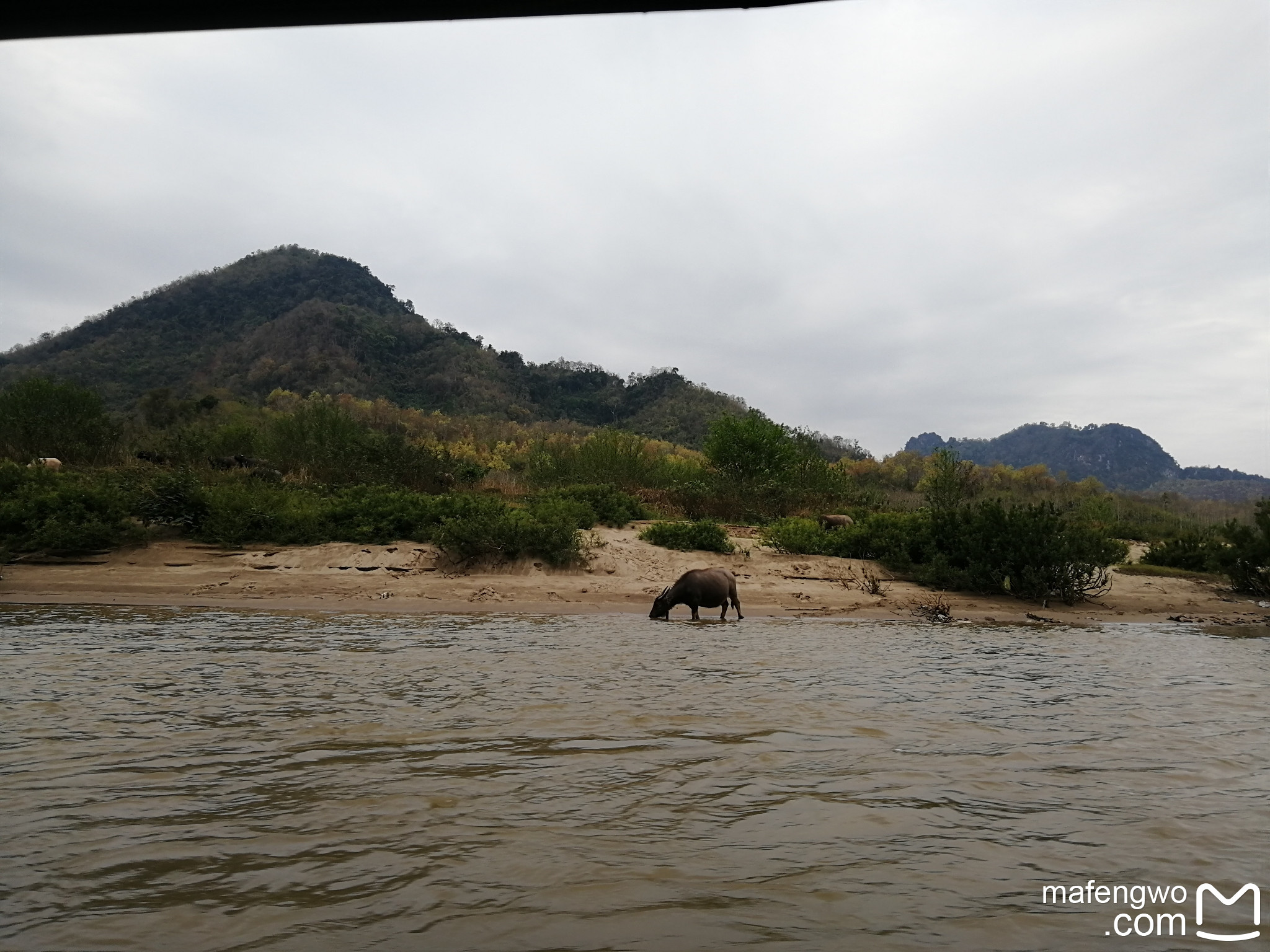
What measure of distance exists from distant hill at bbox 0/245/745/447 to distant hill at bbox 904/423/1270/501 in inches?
3497

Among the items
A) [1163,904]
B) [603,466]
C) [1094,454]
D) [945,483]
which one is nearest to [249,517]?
[603,466]

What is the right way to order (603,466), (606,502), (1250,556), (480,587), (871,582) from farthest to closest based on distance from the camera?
(603,466)
(606,502)
(1250,556)
(871,582)
(480,587)

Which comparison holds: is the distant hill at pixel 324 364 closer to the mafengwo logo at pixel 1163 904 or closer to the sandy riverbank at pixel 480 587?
the sandy riverbank at pixel 480 587

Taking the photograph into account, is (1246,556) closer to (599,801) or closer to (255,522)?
(599,801)

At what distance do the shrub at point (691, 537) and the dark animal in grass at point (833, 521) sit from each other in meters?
3.51

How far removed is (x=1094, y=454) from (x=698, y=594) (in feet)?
588

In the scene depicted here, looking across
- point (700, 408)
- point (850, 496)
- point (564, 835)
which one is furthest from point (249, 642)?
point (700, 408)

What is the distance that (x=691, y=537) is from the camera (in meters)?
15.8

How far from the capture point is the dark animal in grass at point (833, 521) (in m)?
18.4

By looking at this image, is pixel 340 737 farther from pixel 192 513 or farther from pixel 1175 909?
pixel 192 513

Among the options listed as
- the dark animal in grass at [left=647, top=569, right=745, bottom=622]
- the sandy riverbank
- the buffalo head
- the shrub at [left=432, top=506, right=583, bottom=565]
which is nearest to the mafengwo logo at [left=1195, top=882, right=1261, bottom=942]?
the dark animal in grass at [left=647, top=569, right=745, bottom=622]

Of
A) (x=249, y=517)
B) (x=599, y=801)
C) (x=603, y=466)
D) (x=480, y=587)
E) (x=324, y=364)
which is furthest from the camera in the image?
(x=324, y=364)

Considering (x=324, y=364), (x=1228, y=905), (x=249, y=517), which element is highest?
(x=324, y=364)

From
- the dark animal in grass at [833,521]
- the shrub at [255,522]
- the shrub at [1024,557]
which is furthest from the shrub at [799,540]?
the shrub at [255,522]
